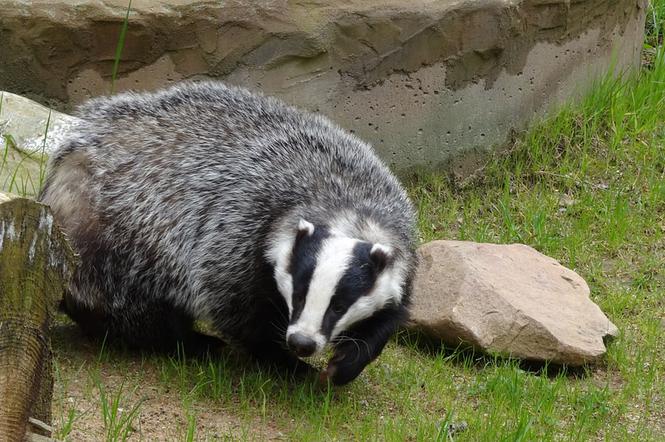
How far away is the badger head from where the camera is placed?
3.83 m

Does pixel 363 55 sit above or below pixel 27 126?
above

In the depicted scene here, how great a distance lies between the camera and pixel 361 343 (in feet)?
14.1

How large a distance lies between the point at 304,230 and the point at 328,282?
0.88 feet

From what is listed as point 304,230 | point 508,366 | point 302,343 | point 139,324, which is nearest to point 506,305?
point 508,366

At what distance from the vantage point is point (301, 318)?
→ 3.84 meters


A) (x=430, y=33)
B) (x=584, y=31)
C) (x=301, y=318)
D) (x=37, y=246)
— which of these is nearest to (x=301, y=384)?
(x=301, y=318)

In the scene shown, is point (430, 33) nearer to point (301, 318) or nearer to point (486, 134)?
point (486, 134)

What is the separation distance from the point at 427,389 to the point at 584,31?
10.2ft

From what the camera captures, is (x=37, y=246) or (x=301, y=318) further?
(x=301, y=318)

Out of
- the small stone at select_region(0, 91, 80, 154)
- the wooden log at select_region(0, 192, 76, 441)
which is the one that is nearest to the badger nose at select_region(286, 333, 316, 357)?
the wooden log at select_region(0, 192, 76, 441)

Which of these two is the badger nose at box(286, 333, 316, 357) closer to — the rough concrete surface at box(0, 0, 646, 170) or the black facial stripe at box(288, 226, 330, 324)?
the black facial stripe at box(288, 226, 330, 324)

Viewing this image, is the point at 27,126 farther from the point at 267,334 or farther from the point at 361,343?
the point at 361,343

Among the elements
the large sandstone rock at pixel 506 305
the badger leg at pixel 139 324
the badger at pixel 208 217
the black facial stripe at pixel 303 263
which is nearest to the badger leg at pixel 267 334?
the badger at pixel 208 217

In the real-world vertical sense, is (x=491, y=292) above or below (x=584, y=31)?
below
